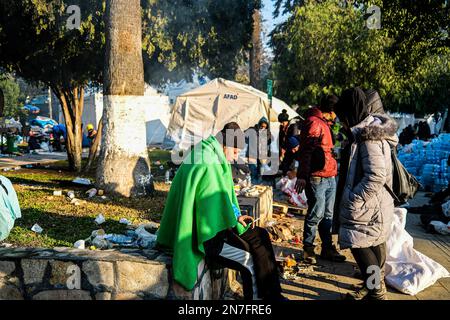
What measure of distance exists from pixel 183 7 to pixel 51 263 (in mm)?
11332

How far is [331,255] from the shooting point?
18.6 ft

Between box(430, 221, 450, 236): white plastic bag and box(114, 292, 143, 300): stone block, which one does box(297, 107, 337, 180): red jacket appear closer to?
box(114, 292, 143, 300): stone block

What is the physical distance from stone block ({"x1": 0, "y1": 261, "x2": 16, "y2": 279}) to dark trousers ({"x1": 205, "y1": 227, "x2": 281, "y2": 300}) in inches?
60.0

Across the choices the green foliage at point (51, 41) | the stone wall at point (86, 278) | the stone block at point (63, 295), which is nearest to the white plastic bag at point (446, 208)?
the stone wall at point (86, 278)

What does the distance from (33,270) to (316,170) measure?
332 centimetres

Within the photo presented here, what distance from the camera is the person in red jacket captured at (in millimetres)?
5430

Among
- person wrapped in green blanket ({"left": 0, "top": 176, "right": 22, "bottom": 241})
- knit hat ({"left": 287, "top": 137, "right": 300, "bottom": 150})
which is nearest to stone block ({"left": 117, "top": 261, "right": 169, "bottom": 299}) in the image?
person wrapped in green blanket ({"left": 0, "top": 176, "right": 22, "bottom": 241})

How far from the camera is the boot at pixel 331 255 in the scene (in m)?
5.66

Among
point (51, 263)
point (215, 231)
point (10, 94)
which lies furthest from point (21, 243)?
point (10, 94)

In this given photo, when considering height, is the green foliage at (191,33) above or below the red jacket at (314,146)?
above

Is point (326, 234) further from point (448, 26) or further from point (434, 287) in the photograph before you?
point (448, 26)

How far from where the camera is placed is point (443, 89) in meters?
29.9

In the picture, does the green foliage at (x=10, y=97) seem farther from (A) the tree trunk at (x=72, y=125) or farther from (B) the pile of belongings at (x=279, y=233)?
(B) the pile of belongings at (x=279, y=233)

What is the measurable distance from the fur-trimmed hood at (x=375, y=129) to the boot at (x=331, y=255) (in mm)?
2131
